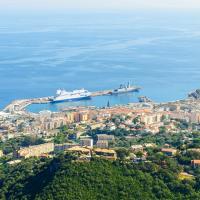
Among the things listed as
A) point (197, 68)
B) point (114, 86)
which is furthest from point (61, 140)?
point (197, 68)

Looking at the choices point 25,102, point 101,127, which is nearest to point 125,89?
point 25,102

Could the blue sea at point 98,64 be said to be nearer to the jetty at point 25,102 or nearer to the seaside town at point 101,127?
the jetty at point 25,102

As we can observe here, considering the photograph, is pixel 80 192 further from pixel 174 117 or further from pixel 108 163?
pixel 174 117

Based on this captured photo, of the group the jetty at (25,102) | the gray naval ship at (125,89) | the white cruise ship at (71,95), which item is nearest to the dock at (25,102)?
the jetty at (25,102)

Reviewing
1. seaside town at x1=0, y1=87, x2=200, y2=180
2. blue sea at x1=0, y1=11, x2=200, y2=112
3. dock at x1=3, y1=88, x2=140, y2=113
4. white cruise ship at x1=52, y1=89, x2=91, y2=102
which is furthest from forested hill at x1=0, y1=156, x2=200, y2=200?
white cruise ship at x1=52, y1=89, x2=91, y2=102

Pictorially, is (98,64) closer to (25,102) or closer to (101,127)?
(25,102)

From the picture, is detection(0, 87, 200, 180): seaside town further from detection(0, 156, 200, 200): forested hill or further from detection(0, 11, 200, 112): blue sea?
detection(0, 11, 200, 112): blue sea

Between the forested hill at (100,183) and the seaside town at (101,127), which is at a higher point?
the seaside town at (101,127)

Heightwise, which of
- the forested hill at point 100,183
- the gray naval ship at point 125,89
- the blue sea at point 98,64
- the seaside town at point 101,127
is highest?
the blue sea at point 98,64
